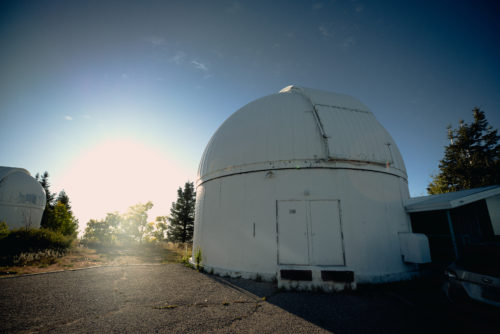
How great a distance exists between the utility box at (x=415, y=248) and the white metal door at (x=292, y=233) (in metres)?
3.58

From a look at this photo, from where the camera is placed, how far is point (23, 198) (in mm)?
16516

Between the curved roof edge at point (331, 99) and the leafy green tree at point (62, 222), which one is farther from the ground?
the curved roof edge at point (331, 99)

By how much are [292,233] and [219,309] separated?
10.7 feet

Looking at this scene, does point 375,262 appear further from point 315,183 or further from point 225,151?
point 225,151

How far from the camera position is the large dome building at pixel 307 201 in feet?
21.1

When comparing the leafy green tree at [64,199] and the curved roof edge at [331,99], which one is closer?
the curved roof edge at [331,99]

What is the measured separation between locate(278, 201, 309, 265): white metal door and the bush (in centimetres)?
1251

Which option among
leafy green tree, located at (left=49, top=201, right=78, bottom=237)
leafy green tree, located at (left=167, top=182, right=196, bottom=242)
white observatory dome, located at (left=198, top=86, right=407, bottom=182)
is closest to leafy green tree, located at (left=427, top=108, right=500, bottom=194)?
white observatory dome, located at (left=198, top=86, right=407, bottom=182)

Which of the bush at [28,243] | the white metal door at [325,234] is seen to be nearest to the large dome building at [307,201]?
the white metal door at [325,234]

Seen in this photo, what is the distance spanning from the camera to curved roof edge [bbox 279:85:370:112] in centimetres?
877

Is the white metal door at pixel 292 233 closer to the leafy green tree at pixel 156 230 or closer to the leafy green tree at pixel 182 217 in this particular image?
the leafy green tree at pixel 182 217

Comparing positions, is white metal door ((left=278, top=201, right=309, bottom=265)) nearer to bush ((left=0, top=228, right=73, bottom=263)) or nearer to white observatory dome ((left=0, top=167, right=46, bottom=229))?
bush ((left=0, top=228, right=73, bottom=263))

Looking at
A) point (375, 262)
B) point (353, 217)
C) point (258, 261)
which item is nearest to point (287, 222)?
point (258, 261)

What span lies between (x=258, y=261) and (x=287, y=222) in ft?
5.31
